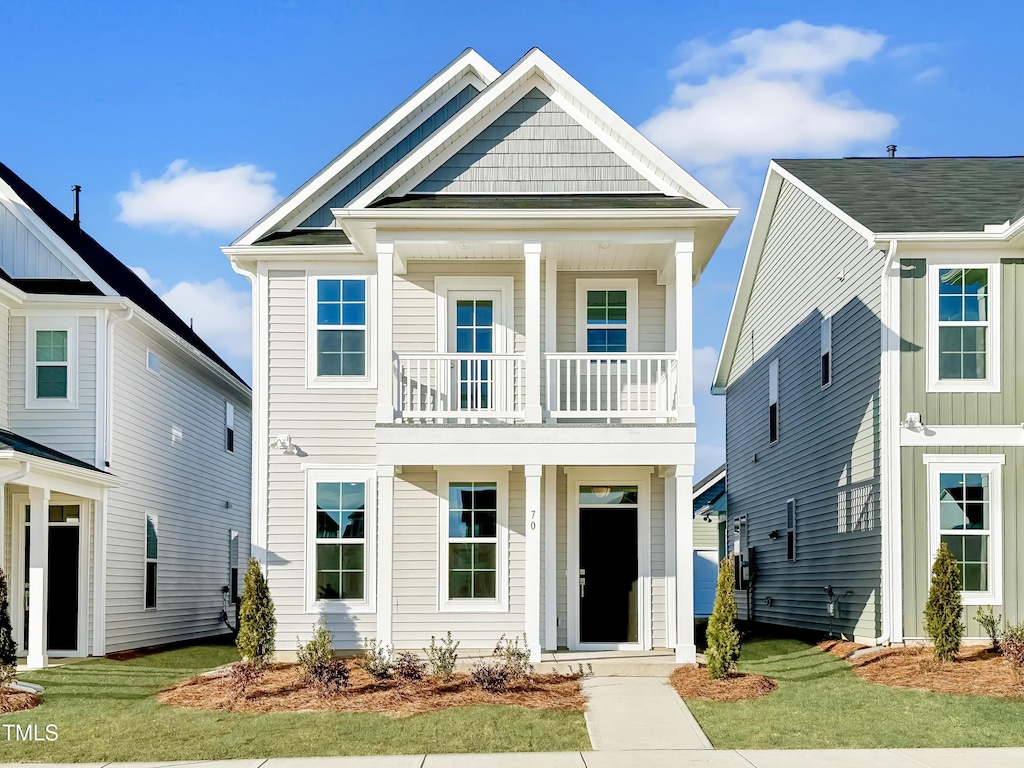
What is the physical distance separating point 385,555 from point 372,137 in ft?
21.8

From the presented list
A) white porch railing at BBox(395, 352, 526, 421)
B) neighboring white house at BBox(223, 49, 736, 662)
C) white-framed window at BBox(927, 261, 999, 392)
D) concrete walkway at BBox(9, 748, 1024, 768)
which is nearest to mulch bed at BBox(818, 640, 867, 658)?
neighboring white house at BBox(223, 49, 736, 662)

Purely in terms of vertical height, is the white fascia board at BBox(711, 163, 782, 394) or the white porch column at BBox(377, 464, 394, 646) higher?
the white fascia board at BBox(711, 163, 782, 394)

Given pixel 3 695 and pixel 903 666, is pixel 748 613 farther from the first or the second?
pixel 3 695

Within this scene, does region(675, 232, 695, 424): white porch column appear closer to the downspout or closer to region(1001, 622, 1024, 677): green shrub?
the downspout

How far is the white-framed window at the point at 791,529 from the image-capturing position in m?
21.0

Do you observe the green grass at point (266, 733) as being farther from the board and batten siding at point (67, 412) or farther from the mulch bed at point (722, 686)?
the board and batten siding at point (67, 412)

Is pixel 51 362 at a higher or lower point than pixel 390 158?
lower

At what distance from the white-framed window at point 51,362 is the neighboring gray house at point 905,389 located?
12012 mm

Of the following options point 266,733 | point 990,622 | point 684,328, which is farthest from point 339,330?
point 990,622

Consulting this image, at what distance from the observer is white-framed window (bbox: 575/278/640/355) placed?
54.3 ft

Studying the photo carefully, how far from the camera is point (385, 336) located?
1497 centimetres

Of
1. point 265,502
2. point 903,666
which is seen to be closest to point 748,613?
point 903,666

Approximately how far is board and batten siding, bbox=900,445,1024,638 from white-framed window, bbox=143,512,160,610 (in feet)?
40.4

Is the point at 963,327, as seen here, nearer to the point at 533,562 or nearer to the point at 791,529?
the point at 791,529
